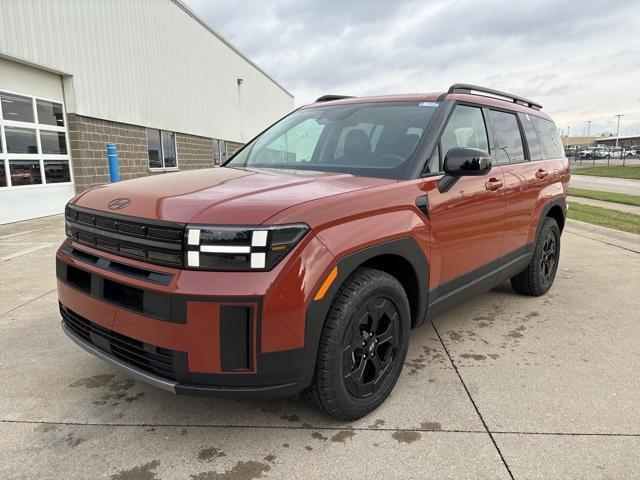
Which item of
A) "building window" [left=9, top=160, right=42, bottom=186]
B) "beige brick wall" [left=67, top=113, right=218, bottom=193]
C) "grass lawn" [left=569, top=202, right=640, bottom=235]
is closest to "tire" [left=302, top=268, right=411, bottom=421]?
"grass lawn" [left=569, top=202, right=640, bottom=235]

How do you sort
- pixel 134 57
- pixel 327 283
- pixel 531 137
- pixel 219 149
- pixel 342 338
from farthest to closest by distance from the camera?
pixel 219 149 → pixel 134 57 → pixel 531 137 → pixel 342 338 → pixel 327 283

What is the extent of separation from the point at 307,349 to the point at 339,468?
57 cm

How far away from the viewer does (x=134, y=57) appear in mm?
13453

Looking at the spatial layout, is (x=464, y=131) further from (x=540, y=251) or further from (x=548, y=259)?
(x=548, y=259)

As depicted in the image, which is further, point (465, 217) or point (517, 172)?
point (517, 172)

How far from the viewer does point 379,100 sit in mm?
3545

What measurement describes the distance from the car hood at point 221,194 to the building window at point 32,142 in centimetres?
782

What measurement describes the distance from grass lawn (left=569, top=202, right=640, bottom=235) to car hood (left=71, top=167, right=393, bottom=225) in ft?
26.0

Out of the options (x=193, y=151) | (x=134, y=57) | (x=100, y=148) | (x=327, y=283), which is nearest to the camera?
(x=327, y=283)

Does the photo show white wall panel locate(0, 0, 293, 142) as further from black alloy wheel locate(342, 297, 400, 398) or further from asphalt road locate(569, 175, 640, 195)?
asphalt road locate(569, 175, 640, 195)

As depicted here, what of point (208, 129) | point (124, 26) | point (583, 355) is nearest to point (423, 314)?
point (583, 355)

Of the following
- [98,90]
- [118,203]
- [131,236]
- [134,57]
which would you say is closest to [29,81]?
[98,90]

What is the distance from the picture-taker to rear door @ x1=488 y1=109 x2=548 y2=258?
3785 mm

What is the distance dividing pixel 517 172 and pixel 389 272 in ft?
6.14
